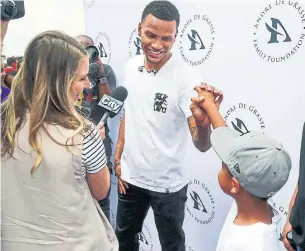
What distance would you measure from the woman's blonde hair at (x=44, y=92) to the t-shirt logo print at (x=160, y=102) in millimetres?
698

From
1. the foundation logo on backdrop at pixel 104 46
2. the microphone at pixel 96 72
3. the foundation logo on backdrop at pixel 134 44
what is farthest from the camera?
the foundation logo on backdrop at pixel 104 46

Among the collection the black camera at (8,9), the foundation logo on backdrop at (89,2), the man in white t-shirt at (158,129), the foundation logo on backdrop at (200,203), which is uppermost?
the black camera at (8,9)

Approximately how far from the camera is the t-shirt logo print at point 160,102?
1.78 m

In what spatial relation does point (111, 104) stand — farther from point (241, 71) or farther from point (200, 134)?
point (241, 71)

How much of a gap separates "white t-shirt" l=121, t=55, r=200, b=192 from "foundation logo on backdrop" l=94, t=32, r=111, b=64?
0.69 m

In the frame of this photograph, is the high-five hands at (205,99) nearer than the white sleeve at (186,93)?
Yes

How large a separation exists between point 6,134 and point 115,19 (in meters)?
1.45

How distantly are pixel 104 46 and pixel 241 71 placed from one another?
1061 millimetres

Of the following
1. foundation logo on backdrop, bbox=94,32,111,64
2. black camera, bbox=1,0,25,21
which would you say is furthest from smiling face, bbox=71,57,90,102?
foundation logo on backdrop, bbox=94,32,111,64

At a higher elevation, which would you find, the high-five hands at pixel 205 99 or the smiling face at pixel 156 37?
the smiling face at pixel 156 37

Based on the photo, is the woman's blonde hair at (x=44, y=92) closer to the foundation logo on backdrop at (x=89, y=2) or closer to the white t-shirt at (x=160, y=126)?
the white t-shirt at (x=160, y=126)

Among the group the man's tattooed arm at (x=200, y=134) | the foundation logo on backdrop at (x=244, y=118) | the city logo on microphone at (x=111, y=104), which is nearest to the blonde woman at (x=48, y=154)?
the city logo on microphone at (x=111, y=104)

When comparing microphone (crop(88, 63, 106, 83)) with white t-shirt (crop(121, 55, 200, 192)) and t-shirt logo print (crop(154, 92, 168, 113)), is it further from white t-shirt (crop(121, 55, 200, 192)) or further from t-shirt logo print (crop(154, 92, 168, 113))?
t-shirt logo print (crop(154, 92, 168, 113))

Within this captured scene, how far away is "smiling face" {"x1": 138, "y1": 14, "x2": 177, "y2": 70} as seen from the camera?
173cm
